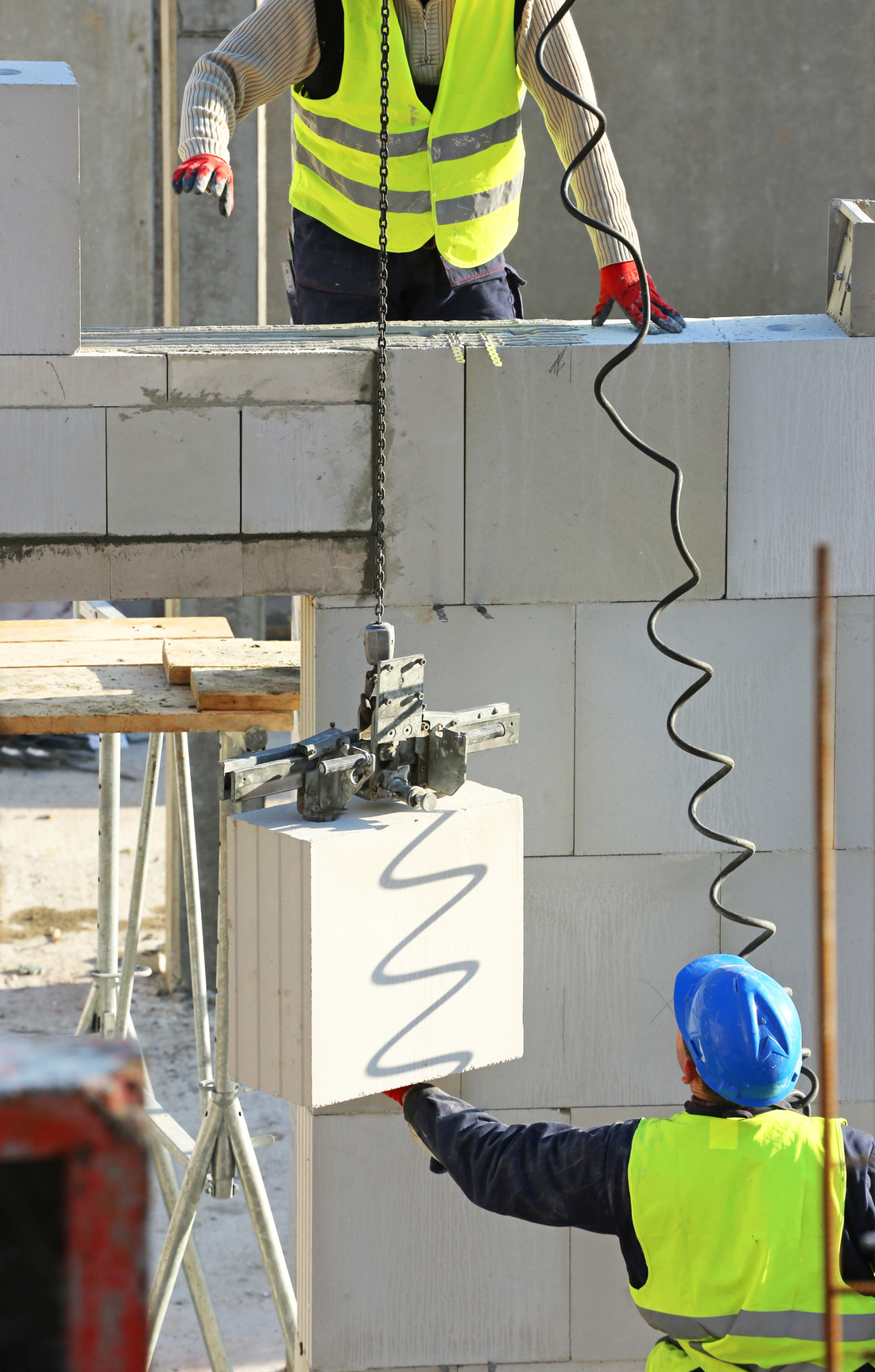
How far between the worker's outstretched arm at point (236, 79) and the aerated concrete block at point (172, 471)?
519 mm

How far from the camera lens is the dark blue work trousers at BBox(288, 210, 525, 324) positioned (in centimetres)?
399

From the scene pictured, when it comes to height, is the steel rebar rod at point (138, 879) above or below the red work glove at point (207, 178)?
below

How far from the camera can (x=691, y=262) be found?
375 inches

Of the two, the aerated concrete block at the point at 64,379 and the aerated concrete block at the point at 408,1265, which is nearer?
the aerated concrete block at the point at 64,379

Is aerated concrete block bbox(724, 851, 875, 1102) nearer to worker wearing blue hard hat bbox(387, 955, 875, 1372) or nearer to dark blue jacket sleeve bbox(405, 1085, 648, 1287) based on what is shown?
worker wearing blue hard hat bbox(387, 955, 875, 1372)

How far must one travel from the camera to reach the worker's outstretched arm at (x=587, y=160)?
11.5 feet

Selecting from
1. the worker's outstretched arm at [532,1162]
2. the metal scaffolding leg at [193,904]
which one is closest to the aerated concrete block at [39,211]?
the worker's outstretched arm at [532,1162]

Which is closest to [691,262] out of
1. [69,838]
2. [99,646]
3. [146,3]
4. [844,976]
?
[146,3]

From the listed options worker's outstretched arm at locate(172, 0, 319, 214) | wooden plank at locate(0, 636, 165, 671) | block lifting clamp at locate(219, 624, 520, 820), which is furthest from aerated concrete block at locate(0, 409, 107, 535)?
block lifting clamp at locate(219, 624, 520, 820)

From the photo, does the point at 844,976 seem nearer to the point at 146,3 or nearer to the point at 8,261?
the point at 8,261

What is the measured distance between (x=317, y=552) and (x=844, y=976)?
1.64 metres

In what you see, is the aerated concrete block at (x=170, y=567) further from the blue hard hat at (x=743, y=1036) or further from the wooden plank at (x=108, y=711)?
the blue hard hat at (x=743, y=1036)

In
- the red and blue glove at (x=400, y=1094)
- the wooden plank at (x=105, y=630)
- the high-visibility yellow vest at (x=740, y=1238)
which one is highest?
the wooden plank at (x=105, y=630)

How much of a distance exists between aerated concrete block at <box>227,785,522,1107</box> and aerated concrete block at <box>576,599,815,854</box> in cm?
95
